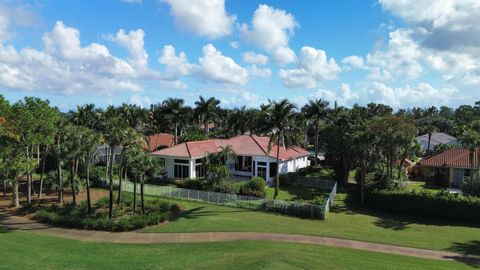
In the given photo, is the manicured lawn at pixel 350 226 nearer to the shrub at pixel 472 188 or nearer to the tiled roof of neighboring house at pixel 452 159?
the shrub at pixel 472 188

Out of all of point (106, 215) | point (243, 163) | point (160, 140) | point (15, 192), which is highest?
point (160, 140)

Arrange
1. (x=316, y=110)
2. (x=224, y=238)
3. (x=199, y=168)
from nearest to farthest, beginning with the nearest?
(x=224, y=238) < (x=199, y=168) < (x=316, y=110)

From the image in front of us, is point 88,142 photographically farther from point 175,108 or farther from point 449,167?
point 449,167

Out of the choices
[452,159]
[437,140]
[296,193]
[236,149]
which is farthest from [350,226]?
[437,140]

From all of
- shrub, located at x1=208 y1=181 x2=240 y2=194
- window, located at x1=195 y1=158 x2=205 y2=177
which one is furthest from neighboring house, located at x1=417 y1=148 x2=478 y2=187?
window, located at x1=195 y1=158 x2=205 y2=177

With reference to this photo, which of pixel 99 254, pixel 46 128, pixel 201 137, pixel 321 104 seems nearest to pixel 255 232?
pixel 99 254

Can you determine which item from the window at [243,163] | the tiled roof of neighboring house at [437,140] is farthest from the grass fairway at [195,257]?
the tiled roof of neighboring house at [437,140]
